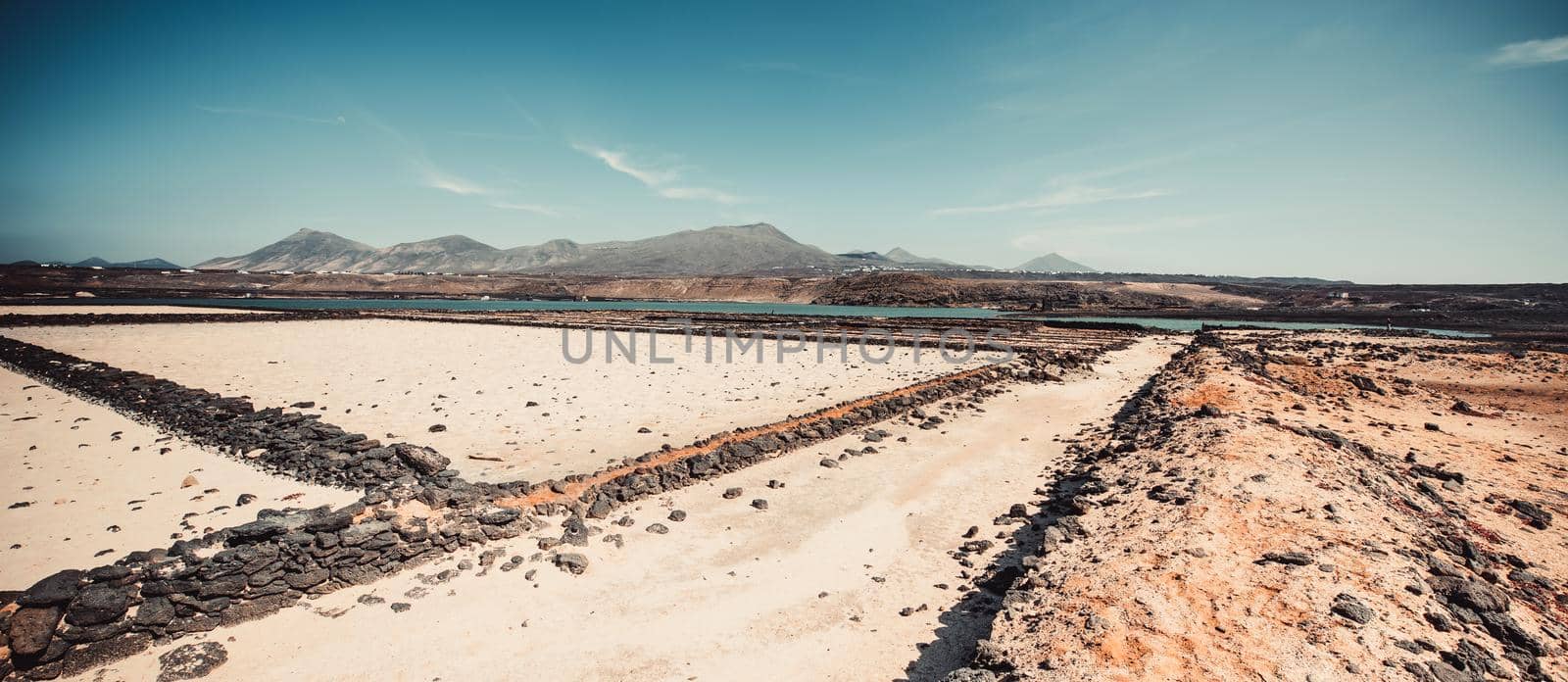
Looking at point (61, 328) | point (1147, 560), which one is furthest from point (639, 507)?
point (61, 328)

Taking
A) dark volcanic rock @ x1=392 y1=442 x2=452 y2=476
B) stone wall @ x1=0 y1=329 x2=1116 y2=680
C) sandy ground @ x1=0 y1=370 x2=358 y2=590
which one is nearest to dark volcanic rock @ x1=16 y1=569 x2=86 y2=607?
stone wall @ x1=0 y1=329 x2=1116 y2=680

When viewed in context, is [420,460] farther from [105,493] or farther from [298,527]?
[105,493]

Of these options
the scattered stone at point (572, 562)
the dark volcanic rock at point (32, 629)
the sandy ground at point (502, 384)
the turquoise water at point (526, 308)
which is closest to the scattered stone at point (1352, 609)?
the scattered stone at point (572, 562)

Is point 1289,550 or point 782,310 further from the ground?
point 1289,550

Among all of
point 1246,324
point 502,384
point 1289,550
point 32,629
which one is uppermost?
point 1289,550

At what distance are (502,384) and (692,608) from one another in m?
15.9

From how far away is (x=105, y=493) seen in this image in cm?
947

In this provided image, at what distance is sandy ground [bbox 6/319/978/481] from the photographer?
13141 millimetres

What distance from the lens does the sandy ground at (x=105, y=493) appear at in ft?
25.1

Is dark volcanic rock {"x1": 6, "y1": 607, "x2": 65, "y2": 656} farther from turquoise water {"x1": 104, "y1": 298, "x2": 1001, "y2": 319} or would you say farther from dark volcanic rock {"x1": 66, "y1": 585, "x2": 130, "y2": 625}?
turquoise water {"x1": 104, "y1": 298, "x2": 1001, "y2": 319}

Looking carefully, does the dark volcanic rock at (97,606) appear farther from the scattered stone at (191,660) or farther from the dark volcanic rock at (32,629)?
the scattered stone at (191,660)

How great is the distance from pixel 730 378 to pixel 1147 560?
679 inches

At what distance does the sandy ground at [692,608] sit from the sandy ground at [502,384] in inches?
156

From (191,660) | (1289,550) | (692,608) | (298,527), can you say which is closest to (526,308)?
(298,527)
